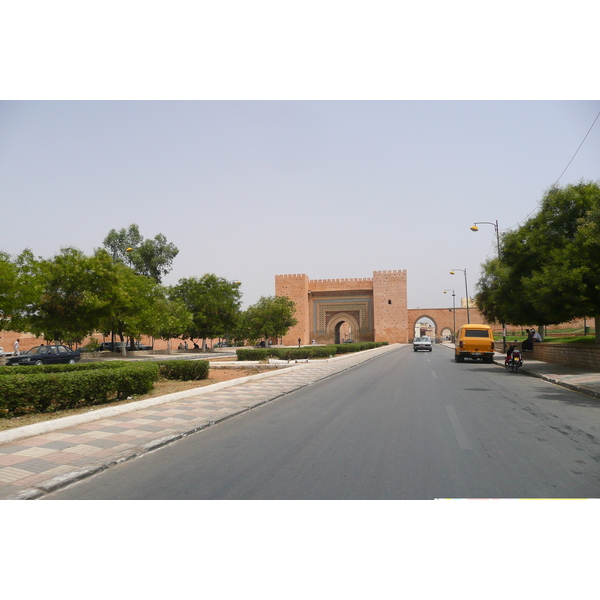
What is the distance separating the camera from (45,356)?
21.7 m

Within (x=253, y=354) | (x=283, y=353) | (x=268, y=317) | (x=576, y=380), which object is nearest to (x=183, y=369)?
(x=576, y=380)

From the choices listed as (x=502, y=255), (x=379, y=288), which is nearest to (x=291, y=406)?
(x=502, y=255)

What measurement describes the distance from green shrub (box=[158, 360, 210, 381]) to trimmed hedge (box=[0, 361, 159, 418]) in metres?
3.85

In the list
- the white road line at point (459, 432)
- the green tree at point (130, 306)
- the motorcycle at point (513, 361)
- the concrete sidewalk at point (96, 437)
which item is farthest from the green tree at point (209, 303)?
the white road line at point (459, 432)

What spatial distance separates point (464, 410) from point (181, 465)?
521 centimetres

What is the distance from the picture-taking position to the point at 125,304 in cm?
2791

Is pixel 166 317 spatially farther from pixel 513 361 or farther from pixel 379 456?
pixel 379 456

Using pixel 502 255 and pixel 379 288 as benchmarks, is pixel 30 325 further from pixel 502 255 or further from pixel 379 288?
pixel 379 288

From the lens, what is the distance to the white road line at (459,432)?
569 centimetres

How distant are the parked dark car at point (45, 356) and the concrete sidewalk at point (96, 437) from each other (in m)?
13.8

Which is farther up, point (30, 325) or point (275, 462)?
point (30, 325)

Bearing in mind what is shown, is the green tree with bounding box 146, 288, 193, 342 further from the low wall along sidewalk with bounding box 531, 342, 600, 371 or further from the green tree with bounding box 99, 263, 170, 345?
the low wall along sidewalk with bounding box 531, 342, 600, 371

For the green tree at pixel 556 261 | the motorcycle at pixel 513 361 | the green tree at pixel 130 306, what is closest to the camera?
the green tree at pixel 556 261

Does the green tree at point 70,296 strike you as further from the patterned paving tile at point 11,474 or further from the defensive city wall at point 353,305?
the defensive city wall at point 353,305
